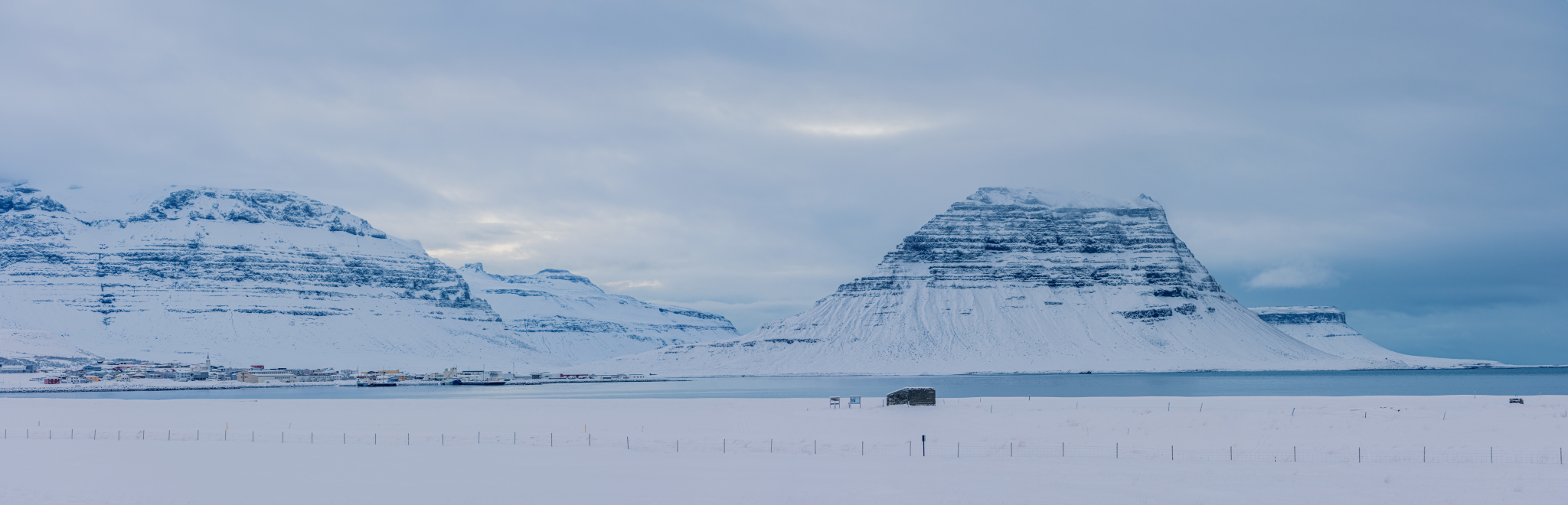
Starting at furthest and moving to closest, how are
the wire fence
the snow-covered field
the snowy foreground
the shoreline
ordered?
the snow-covered field, the shoreline, the wire fence, the snowy foreground

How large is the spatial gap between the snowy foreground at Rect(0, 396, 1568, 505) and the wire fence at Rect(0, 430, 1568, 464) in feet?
0.78

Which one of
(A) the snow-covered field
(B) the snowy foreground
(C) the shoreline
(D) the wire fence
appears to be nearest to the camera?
(B) the snowy foreground

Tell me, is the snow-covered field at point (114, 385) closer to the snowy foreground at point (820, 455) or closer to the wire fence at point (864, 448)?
the snowy foreground at point (820, 455)

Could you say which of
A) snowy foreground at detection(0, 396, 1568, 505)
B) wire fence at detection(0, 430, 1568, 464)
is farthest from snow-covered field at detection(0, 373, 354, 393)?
wire fence at detection(0, 430, 1568, 464)

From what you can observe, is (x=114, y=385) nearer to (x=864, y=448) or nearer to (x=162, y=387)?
Result: (x=162, y=387)

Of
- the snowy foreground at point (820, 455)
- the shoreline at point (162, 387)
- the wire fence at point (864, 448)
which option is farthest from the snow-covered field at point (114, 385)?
the wire fence at point (864, 448)

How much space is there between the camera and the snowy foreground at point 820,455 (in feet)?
122

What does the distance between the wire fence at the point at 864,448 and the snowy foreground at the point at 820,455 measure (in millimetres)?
A: 237

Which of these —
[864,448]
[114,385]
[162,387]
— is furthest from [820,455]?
[114,385]

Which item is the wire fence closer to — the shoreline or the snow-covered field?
the shoreline

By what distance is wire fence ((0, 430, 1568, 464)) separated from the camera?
46.6 metres

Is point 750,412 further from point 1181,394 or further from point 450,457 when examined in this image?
point 1181,394

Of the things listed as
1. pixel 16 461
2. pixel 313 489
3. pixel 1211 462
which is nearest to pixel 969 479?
pixel 1211 462

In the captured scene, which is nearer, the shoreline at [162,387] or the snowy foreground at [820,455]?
the snowy foreground at [820,455]
